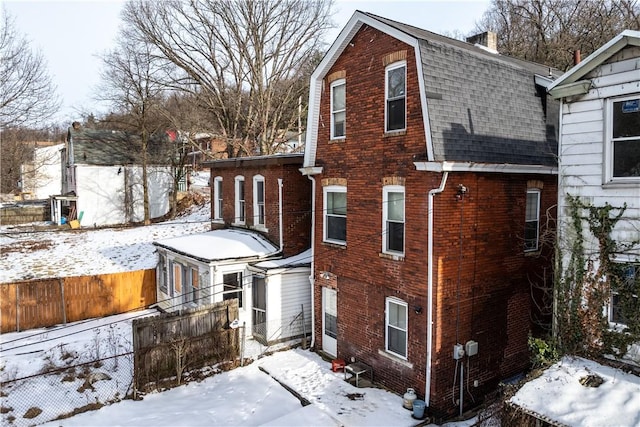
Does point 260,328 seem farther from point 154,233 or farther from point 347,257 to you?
point 154,233

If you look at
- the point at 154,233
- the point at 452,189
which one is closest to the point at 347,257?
the point at 452,189

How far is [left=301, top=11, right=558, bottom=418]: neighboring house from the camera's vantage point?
1033 centimetres

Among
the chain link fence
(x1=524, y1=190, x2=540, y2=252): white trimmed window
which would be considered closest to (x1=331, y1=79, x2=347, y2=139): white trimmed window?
(x1=524, y1=190, x2=540, y2=252): white trimmed window

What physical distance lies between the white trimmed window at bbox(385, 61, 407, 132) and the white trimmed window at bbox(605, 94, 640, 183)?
14.7 ft

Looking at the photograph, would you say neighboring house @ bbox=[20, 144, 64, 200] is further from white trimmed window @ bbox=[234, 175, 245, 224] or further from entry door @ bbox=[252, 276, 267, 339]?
entry door @ bbox=[252, 276, 267, 339]

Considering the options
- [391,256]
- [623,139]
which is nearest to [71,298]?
[391,256]

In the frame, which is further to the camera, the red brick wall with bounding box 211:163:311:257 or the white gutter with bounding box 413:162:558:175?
the red brick wall with bounding box 211:163:311:257

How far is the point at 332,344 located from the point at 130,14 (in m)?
31.1

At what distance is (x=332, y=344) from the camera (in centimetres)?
1361

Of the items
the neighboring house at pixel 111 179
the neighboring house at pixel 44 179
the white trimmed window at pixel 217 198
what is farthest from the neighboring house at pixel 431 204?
the neighboring house at pixel 44 179

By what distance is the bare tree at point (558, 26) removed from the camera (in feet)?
87.5

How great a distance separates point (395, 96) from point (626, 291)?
6.57m

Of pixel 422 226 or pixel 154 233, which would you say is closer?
pixel 422 226

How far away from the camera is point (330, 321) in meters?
13.8
